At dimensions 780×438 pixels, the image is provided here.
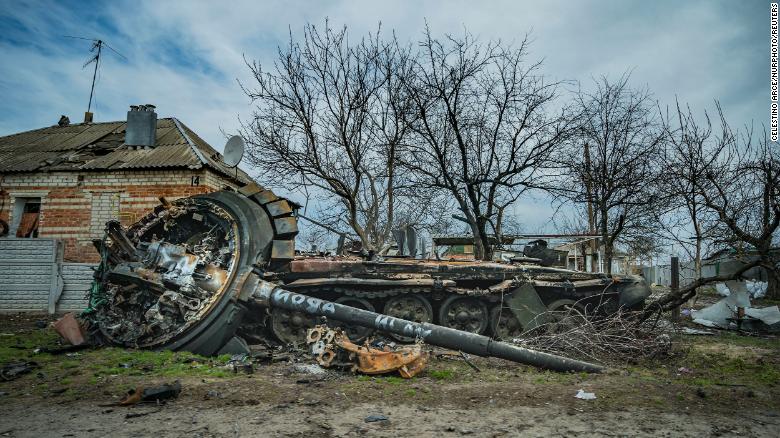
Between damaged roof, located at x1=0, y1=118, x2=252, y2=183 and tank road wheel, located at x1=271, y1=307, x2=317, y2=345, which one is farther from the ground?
damaged roof, located at x1=0, y1=118, x2=252, y2=183

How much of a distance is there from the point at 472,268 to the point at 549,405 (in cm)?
440

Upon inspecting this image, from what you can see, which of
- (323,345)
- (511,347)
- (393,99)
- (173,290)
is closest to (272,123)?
(393,99)

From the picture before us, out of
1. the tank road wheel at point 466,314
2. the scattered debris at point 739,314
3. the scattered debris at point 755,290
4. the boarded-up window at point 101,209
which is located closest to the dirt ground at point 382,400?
the tank road wheel at point 466,314

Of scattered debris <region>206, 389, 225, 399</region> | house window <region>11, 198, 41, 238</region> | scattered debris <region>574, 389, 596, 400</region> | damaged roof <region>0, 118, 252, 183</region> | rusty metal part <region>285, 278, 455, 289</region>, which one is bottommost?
scattered debris <region>206, 389, 225, 399</region>

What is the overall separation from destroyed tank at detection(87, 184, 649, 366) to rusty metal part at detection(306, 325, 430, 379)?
65 cm

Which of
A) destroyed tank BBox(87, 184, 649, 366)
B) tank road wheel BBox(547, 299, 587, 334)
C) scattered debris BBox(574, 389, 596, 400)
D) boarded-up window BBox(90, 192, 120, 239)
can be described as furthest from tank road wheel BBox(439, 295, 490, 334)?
boarded-up window BBox(90, 192, 120, 239)

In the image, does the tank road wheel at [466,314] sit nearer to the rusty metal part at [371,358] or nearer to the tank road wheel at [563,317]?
the tank road wheel at [563,317]

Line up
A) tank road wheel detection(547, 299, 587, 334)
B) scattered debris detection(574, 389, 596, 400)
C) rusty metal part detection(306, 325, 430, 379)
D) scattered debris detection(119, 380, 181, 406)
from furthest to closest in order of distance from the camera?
tank road wheel detection(547, 299, 587, 334) < rusty metal part detection(306, 325, 430, 379) < scattered debris detection(574, 389, 596, 400) < scattered debris detection(119, 380, 181, 406)

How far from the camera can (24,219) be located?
17344 mm

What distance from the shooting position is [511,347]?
6391 mm

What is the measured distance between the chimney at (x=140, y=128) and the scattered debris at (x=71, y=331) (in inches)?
468

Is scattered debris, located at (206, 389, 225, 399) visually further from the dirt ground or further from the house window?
the house window

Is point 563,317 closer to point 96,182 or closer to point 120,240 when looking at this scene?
point 120,240

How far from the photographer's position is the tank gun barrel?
6328 millimetres
